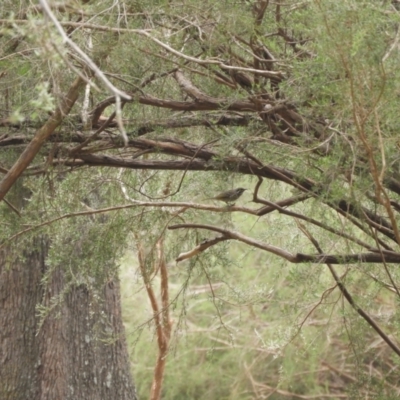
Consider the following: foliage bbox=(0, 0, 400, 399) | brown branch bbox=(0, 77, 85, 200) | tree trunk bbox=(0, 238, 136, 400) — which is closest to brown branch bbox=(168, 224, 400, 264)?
foliage bbox=(0, 0, 400, 399)

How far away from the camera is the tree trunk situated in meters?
5.43

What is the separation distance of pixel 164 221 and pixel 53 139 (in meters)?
0.67

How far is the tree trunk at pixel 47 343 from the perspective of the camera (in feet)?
17.8

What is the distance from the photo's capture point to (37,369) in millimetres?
5457

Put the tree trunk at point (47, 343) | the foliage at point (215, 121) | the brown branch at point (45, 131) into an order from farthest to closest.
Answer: the tree trunk at point (47, 343) < the brown branch at point (45, 131) < the foliage at point (215, 121)

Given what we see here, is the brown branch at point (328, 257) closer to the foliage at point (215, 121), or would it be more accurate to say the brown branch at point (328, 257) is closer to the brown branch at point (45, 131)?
the foliage at point (215, 121)

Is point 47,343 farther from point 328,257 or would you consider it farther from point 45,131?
point 45,131

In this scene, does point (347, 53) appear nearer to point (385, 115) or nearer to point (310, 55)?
point (385, 115)

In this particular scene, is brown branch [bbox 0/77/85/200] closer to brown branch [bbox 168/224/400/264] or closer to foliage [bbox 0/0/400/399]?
foliage [bbox 0/0/400/399]

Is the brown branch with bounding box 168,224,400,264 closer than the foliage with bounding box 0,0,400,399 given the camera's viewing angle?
No

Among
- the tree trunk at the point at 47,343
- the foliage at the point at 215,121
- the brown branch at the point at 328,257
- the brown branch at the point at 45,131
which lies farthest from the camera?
the tree trunk at the point at 47,343

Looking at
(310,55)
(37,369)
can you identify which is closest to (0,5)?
(310,55)

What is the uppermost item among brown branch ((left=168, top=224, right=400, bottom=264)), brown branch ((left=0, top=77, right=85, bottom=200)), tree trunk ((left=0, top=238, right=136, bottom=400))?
tree trunk ((left=0, top=238, right=136, bottom=400))

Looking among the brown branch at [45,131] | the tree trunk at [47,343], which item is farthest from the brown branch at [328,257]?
the tree trunk at [47,343]
